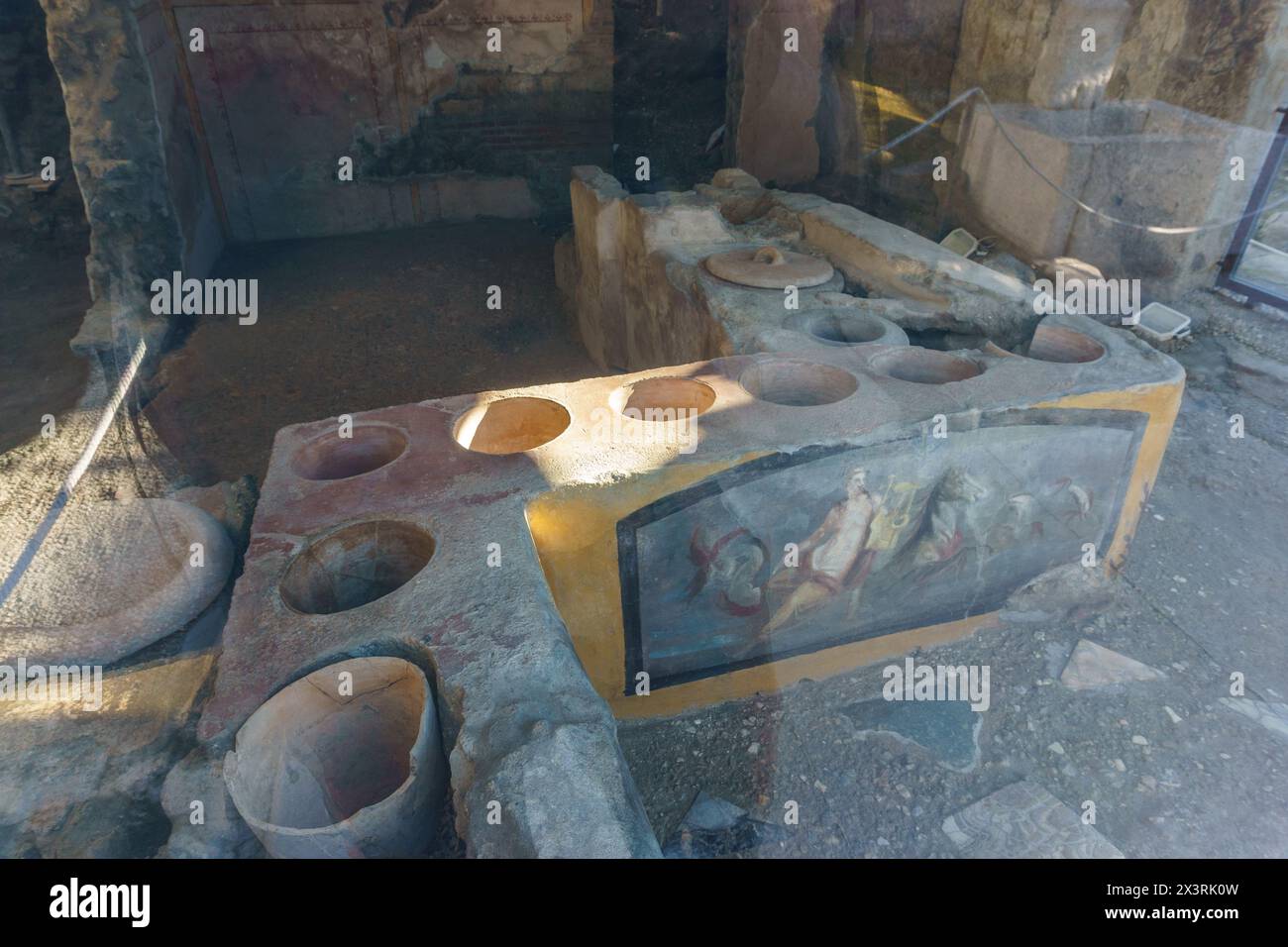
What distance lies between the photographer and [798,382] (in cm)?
417

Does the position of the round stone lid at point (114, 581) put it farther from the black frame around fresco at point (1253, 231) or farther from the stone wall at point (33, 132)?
the black frame around fresco at point (1253, 231)

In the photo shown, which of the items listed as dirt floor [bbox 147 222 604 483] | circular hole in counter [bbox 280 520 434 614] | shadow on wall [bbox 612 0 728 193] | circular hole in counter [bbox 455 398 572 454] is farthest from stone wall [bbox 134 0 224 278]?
circular hole in counter [bbox 280 520 434 614]

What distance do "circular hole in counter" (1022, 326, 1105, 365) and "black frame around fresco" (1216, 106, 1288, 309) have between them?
362 cm

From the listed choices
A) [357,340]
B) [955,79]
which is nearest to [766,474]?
[357,340]

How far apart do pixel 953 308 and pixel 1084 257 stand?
2.56 meters

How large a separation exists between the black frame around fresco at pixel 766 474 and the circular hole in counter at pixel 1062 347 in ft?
1.46

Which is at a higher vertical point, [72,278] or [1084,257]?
[1084,257]

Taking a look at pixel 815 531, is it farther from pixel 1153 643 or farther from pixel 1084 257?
pixel 1084 257

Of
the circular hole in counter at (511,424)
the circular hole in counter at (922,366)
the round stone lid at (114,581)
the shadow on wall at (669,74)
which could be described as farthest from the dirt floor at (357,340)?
the circular hole in counter at (922,366)

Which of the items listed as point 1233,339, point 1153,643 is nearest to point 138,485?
point 1153,643

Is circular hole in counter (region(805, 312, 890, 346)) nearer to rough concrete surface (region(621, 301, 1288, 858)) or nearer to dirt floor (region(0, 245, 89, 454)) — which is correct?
rough concrete surface (region(621, 301, 1288, 858))

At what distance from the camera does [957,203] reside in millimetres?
7293

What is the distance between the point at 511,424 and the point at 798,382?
1.38 meters
